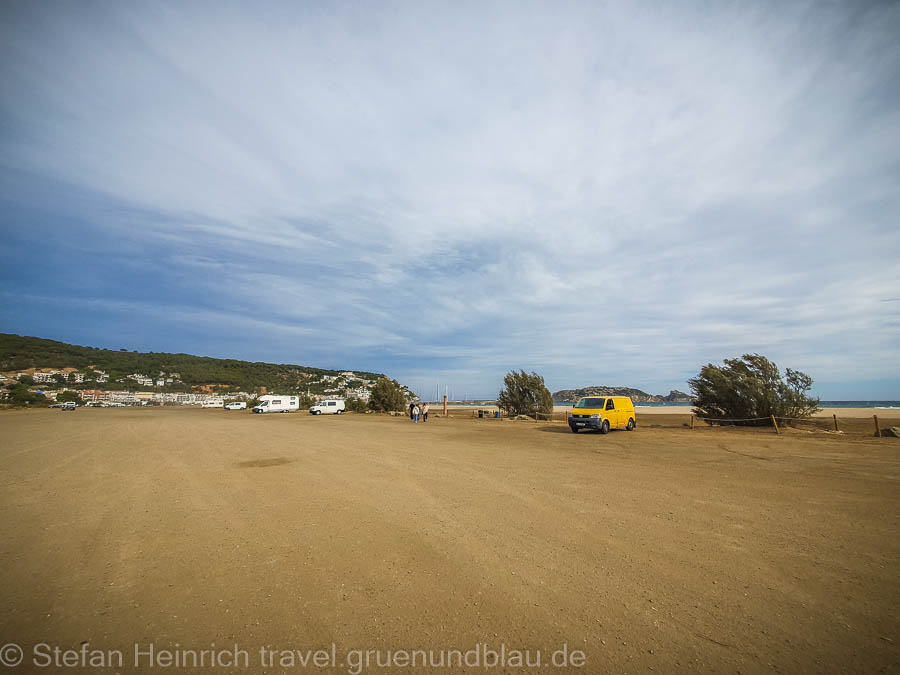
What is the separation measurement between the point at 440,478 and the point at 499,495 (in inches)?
78.9

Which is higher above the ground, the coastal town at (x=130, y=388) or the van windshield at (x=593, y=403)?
the van windshield at (x=593, y=403)

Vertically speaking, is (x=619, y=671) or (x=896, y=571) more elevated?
(x=896, y=571)

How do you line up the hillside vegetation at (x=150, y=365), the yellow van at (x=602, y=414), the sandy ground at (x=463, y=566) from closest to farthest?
1. the sandy ground at (x=463, y=566)
2. the yellow van at (x=602, y=414)
3. the hillside vegetation at (x=150, y=365)

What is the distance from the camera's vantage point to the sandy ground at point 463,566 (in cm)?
318

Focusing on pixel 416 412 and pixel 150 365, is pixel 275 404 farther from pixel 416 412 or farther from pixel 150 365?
pixel 150 365

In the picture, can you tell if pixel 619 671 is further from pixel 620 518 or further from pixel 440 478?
pixel 440 478

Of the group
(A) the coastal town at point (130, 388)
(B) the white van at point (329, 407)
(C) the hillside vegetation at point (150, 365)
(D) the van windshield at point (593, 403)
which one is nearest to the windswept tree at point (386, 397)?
(B) the white van at point (329, 407)

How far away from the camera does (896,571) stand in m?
4.40

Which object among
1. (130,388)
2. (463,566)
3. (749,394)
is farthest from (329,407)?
(130,388)

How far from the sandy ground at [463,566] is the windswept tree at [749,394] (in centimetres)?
1610

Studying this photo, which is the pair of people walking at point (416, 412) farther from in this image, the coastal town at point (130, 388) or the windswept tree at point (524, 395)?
the coastal town at point (130, 388)

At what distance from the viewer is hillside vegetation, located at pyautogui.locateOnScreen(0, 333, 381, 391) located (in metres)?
93.4

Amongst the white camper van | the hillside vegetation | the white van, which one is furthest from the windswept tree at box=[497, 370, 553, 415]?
the hillside vegetation

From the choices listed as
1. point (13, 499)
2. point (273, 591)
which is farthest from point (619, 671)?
point (13, 499)
